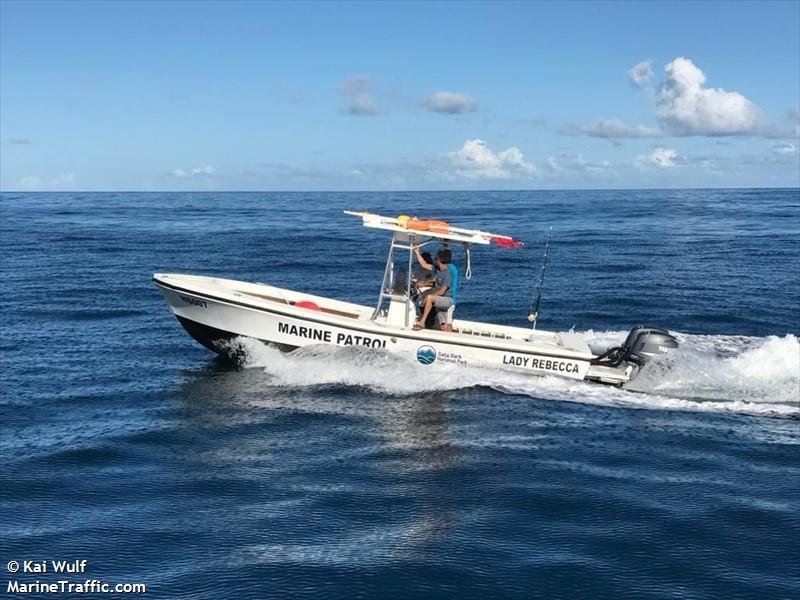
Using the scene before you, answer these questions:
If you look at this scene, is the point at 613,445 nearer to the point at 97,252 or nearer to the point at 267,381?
the point at 267,381

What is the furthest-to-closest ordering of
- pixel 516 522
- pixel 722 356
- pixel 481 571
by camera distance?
pixel 722 356
pixel 516 522
pixel 481 571

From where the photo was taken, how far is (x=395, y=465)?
11.9 m

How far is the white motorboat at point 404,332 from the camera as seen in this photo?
1655 centimetres

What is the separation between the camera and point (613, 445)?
1296 centimetres

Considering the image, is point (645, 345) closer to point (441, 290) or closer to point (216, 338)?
point (441, 290)

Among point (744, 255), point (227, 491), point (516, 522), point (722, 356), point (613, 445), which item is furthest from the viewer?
point (744, 255)

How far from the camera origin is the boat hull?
16.5 meters

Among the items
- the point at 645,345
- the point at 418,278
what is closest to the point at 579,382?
the point at 645,345

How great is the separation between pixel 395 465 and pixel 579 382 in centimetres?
611

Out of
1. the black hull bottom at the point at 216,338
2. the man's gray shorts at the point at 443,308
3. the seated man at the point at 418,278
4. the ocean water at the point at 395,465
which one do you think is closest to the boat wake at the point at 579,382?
the ocean water at the point at 395,465

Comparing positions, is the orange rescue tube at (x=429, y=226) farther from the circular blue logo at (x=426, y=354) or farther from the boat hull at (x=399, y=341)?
the circular blue logo at (x=426, y=354)

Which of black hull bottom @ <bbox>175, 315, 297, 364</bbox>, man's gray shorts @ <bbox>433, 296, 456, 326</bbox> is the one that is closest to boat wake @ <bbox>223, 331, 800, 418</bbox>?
black hull bottom @ <bbox>175, 315, 297, 364</bbox>

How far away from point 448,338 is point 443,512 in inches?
263

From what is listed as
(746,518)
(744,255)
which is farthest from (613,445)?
(744,255)
